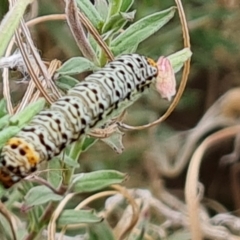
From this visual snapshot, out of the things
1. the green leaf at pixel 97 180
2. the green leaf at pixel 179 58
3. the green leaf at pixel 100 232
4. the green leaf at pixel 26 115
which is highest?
the green leaf at pixel 26 115

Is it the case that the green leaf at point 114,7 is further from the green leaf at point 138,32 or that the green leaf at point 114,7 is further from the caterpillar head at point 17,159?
the caterpillar head at point 17,159

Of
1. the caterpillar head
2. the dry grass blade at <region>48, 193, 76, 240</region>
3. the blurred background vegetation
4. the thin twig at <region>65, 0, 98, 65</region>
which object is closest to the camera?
the caterpillar head

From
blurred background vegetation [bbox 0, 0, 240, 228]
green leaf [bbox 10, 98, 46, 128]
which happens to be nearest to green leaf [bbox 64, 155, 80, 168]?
green leaf [bbox 10, 98, 46, 128]

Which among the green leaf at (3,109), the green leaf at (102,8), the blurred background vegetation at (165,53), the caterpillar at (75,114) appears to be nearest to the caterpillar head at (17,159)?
the caterpillar at (75,114)

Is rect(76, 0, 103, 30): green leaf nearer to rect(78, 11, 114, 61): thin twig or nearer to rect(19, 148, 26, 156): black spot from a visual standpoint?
rect(78, 11, 114, 61): thin twig

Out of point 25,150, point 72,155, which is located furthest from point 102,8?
point 25,150

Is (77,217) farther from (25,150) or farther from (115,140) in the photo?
(25,150)

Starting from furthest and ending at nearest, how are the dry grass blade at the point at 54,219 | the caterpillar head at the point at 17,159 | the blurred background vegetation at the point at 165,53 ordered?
the blurred background vegetation at the point at 165,53 → the dry grass blade at the point at 54,219 → the caterpillar head at the point at 17,159

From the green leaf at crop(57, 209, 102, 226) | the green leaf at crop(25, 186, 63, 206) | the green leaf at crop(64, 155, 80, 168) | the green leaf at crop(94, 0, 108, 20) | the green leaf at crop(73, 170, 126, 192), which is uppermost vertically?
the green leaf at crop(94, 0, 108, 20)
